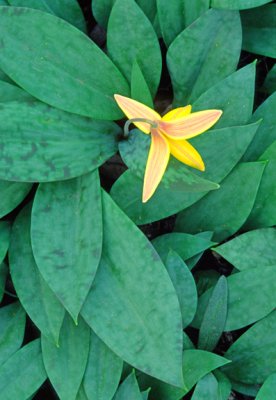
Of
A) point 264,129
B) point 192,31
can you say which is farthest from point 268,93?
point 192,31

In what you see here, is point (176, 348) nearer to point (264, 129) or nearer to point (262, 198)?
point (262, 198)

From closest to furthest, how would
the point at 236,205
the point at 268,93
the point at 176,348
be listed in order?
the point at 176,348 < the point at 236,205 < the point at 268,93

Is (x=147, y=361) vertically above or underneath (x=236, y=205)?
underneath

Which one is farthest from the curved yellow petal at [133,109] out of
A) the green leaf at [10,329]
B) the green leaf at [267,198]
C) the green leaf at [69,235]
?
the green leaf at [10,329]

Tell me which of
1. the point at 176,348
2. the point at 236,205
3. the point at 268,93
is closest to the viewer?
the point at 176,348

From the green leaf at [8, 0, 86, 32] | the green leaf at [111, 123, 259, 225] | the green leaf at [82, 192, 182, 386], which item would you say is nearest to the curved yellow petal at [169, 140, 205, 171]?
the green leaf at [111, 123, 259, 225]

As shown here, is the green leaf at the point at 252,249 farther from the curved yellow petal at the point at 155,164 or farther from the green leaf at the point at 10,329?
the green leaf at the point at 10,329

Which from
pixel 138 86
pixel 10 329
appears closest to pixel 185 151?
pixel 138 86
